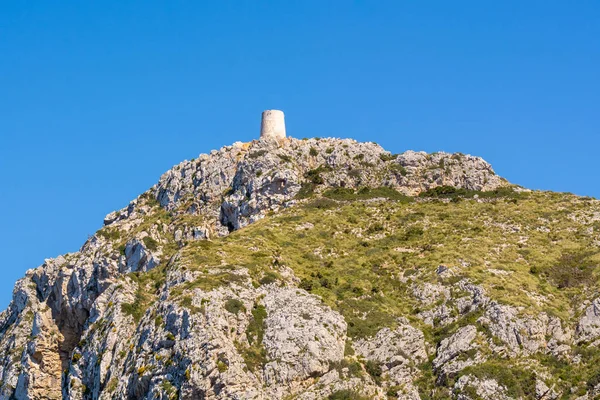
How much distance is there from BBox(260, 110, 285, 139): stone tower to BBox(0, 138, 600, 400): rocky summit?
5455 millimetres

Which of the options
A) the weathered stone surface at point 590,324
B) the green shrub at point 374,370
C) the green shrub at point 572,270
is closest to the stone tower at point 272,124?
the green shrub at point 572,270

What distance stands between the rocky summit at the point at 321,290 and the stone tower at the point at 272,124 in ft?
17.9

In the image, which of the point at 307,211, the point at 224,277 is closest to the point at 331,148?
the point at 307,211

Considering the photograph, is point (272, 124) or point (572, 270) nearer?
point (572, 270)

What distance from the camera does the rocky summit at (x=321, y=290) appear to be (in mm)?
84562

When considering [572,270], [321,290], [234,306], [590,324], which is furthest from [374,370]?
Answer: [572,270]

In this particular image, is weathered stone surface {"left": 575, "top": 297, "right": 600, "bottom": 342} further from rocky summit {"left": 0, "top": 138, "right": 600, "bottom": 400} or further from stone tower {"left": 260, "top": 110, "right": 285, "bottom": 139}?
stone tower {"left": 260, "top": 110, "right": 285, "bottom": 139}

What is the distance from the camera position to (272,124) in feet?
482

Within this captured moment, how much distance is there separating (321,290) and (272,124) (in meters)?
52.7

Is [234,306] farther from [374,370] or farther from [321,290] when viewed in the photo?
[374,370]

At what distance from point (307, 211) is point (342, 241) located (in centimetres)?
1015

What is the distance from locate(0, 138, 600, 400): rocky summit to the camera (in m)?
84.6

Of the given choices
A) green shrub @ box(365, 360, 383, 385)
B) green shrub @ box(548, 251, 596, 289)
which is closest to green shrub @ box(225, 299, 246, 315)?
green shrub @ box(365, 360, 383, 385)

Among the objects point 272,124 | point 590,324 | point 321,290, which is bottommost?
point 590,324
